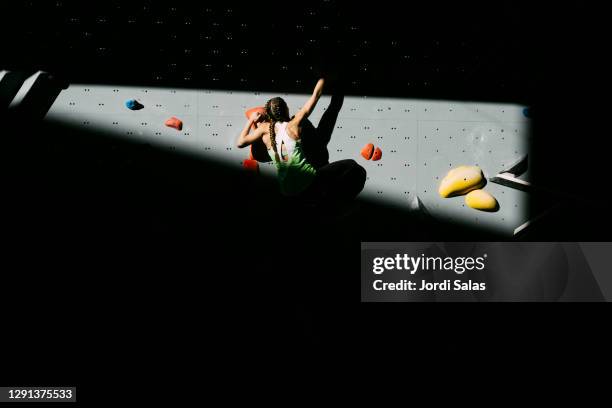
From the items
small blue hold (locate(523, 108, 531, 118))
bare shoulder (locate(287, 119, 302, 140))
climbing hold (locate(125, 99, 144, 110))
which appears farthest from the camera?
small blue hold (locate(523, 108, 531, 118))

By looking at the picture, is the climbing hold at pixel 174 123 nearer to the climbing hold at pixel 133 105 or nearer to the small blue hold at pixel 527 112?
the climbing hold at pixel 133 105

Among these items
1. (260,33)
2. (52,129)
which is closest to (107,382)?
(52,129)

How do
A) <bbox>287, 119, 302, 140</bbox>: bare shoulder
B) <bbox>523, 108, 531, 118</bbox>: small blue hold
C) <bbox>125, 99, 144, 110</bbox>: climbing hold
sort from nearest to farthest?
<bbox>287, 119, 302, 140</bbox>: bare shoulder
<bbox>125, 99, 144, 110</bbox>: climbing hold
<bbox>523, 108, 531, 118</bbox>: small blue hold

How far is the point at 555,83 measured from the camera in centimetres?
303

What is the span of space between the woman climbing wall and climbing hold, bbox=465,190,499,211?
0.78 meters

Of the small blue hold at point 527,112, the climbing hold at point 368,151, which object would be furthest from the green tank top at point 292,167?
the small blue hold at point 527,112

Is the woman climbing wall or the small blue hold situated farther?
the small blue hold

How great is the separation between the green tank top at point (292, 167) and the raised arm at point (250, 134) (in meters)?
0.13

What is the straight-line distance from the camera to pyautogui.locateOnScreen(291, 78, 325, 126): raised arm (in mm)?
2795

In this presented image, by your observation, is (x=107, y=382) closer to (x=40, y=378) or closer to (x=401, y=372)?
(x=40, y=378)

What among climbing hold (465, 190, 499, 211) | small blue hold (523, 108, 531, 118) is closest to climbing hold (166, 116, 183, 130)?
climbing hold (465, 190, 499, 211)

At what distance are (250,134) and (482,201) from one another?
1.69m

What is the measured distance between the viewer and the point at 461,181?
9.72 feet

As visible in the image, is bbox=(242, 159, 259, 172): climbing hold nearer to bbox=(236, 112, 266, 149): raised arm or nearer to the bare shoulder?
bbox=(236, 112, 266, 149): raised arm
